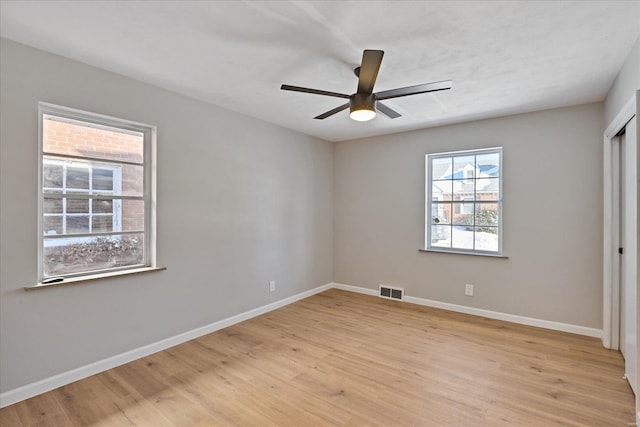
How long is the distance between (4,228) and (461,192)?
4.68 metres

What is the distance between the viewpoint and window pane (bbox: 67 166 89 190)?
2.49 meters

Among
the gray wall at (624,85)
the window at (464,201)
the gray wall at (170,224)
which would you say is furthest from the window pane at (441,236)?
the gray wall at (624,85)

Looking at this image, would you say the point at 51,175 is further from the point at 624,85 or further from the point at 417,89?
the point at 624,85

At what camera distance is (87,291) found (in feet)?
8.25

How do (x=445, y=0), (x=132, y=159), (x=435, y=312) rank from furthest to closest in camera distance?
(x=435, y=312) → (x=132, y=159) → (x=445, y=0)

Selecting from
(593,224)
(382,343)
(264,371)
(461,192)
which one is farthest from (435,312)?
(264,371)

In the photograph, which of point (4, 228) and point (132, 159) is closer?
point (4, 228)

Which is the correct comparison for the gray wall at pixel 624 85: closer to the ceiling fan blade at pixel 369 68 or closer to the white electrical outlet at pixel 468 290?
the ceiling fan blade at pixel 369 68

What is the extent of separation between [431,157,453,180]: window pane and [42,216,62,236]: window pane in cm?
429

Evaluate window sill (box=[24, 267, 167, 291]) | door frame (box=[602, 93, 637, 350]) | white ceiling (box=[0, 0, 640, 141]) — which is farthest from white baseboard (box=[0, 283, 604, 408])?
white ceiling (box=[0, 0, 640, 141])

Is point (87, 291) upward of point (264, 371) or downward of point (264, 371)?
upward

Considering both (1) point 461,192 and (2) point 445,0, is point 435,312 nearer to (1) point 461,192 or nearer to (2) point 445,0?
(1) point 461,192

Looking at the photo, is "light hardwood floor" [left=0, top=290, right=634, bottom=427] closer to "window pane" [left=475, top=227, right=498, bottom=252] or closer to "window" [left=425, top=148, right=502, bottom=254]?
"window pane" [left=475, top=227, right=498, bottom=252]

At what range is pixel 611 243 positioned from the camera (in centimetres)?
298
